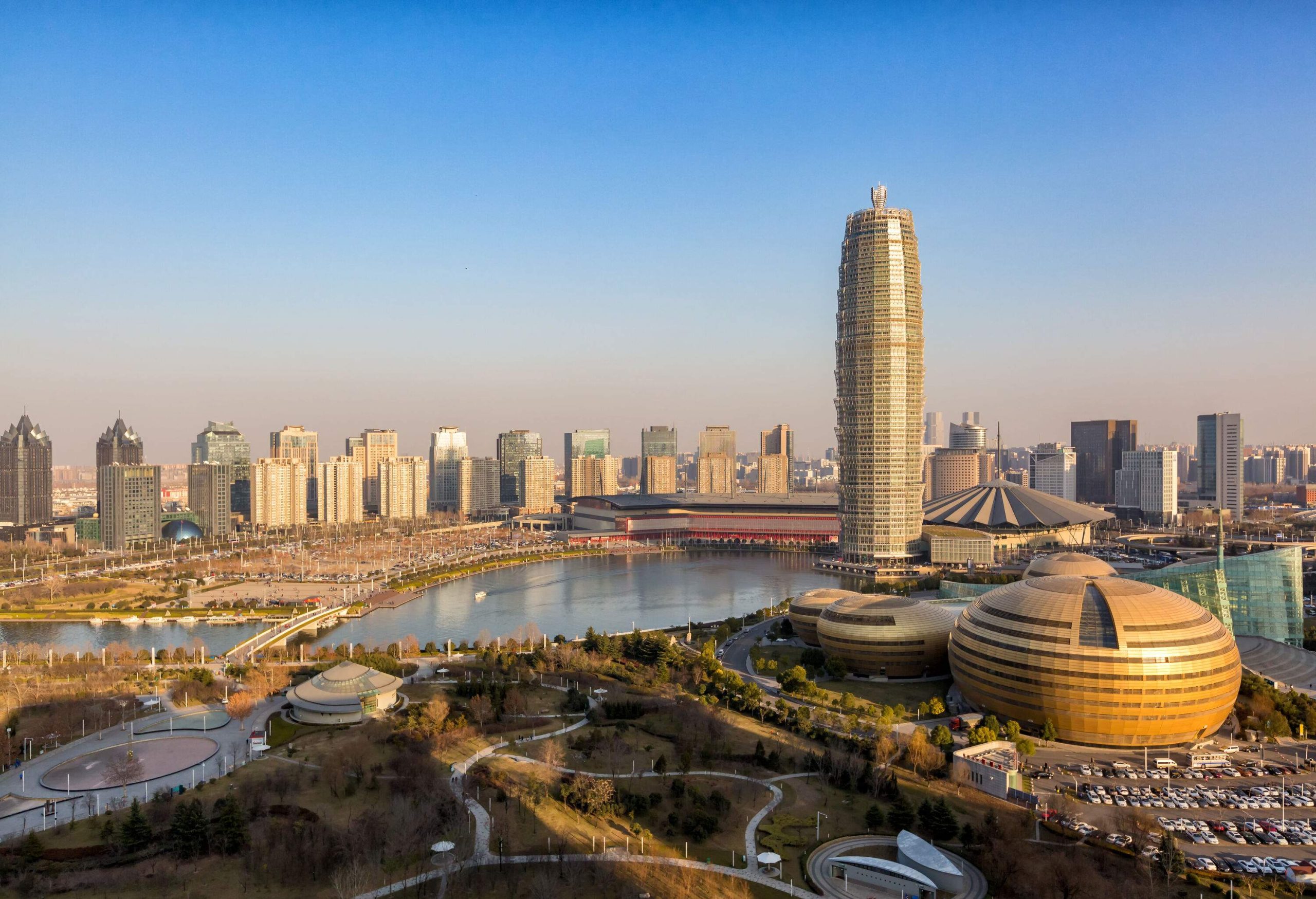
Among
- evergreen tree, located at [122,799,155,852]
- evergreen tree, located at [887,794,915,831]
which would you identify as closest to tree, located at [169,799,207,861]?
evergreen tree, located at [122,799,155,852]

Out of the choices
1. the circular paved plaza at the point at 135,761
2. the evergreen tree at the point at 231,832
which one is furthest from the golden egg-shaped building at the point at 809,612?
the evergreen tree at the point at 231,832

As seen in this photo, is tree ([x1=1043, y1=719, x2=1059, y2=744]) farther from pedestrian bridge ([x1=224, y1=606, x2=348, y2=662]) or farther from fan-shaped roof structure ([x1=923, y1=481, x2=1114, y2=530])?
fan-shaped roof structure ([x1=923, y1=481, x2=1114, y2=530])

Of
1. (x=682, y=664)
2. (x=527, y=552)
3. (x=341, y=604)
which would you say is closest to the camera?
(x=682, y=664)

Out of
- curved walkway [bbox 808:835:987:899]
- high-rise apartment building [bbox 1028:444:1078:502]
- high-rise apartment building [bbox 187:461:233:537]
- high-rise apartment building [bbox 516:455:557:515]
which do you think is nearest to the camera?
curved walkway [bbox 808:835:987:899]

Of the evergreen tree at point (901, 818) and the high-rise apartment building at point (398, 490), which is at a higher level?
the high-rise apartment building at point (398, 490)

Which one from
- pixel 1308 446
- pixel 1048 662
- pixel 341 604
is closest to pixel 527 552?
pixel 341 604

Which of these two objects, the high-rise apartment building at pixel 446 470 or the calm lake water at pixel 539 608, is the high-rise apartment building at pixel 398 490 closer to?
the high-rise apartment building at pixel 446 470

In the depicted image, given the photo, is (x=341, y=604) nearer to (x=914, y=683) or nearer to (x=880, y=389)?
(x=914, y=683)
